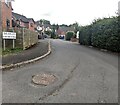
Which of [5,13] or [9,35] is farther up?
[5,13]

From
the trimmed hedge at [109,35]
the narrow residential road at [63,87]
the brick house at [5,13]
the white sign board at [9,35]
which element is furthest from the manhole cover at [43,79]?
the brick house at [5,13]

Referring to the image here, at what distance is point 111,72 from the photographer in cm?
917

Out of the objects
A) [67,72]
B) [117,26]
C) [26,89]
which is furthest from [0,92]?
[117,26]

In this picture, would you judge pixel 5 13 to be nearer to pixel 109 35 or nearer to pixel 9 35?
pixel 9 35

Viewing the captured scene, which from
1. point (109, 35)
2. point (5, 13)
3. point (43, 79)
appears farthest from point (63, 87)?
point (5, 13)

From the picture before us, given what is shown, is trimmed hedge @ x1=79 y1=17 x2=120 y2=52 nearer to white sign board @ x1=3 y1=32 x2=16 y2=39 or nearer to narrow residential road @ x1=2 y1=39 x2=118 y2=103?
white sign board @ x1=3 y1=32 x2=16 y2=39

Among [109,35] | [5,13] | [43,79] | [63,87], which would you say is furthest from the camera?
[5,13]

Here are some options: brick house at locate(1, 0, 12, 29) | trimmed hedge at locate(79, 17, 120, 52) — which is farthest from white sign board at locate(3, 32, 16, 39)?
trimmed hedge at locate(79, 17, 120, 52)

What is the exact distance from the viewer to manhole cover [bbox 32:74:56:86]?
7.15 m

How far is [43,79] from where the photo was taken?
24.8ft

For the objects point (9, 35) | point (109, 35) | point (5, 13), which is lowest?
point (9, 35)

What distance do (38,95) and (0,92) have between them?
1.10 metres

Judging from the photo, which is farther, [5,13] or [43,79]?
[5,13]

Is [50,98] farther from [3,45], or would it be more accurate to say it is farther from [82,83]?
[3,45]
